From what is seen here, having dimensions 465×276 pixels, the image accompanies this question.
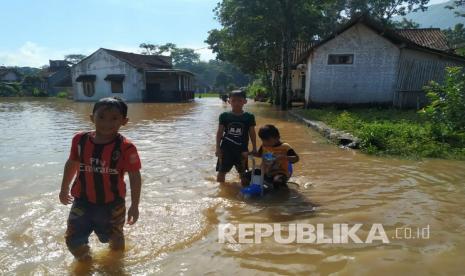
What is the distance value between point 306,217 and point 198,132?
27.6ft

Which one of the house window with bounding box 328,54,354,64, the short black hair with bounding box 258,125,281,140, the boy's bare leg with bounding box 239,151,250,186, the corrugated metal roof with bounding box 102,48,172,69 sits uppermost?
the corrugated metal roof with bounding box 102,48,172,69

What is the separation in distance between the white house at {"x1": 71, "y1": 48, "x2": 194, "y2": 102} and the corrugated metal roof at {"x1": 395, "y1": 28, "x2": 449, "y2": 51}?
20.6 m

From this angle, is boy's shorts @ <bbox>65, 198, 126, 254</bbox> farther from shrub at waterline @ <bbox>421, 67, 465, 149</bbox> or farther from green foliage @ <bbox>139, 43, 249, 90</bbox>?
green foliage @ <bbox>139, 43, 249, 90</bbox>

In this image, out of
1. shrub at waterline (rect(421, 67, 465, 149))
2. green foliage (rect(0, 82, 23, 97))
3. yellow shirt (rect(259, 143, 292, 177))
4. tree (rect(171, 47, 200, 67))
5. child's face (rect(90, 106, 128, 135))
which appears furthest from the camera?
tree (rect(171, 47, 200, 67))

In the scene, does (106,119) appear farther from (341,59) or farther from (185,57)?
(185,57)

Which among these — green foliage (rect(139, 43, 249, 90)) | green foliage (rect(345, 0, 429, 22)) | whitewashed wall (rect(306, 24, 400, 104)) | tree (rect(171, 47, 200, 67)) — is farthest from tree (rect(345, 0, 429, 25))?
tree (rect(171, 47, 200, 67))

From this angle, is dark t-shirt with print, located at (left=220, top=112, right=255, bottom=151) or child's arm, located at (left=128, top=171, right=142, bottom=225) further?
dark t-shirt with print, located at (left=220, top=112, right=255, bottom=151)

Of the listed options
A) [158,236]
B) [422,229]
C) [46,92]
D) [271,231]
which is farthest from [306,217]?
[46,92]

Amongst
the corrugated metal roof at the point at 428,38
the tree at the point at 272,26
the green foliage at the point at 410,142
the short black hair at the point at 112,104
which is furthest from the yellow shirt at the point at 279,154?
→ the corrugated metal roof at the point at 428,38

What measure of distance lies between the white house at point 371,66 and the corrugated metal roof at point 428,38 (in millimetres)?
9080

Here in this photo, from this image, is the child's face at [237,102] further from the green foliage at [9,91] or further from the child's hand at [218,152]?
the green foliage at [9,91]

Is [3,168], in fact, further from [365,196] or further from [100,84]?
[100,84]

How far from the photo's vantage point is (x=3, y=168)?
693 cm

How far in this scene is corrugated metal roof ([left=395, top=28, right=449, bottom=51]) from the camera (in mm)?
25625
